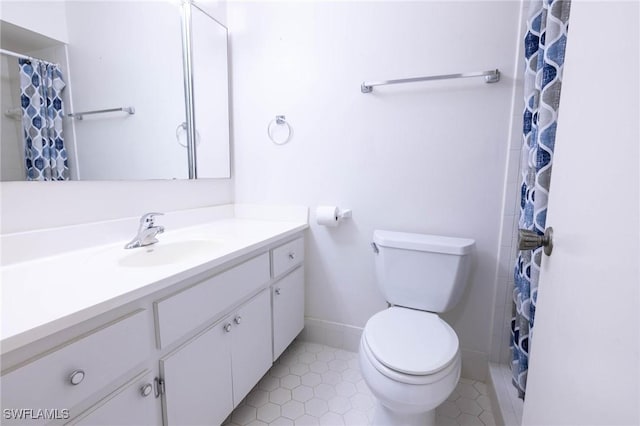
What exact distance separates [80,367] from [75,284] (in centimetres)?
22

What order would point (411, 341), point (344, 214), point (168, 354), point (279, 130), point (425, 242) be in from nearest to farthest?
point (168, 354)
point (411, 341)
point (425, 242)
point (344, 214)
point (279, 130)

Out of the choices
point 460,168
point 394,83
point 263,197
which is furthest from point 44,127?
point 460,168

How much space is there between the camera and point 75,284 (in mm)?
736

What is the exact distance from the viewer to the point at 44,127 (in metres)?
0.99

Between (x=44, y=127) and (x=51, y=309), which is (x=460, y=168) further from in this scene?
(x=44, y=127)

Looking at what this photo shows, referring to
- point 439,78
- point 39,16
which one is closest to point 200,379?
point 39,16

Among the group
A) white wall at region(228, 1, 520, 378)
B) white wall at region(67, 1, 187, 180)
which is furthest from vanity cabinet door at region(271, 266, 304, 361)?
white wall at region(67, 1, 187, 180)

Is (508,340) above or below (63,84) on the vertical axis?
below

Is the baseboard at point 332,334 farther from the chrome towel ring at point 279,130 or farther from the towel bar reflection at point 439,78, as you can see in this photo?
the towel bar reflection at point 439,78

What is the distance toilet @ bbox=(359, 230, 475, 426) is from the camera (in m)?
0.95

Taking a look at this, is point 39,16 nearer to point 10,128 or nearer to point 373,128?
point 10,128

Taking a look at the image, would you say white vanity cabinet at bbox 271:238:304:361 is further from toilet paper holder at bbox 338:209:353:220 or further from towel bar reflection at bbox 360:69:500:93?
towel bar reflection at bbox 360:69:500:93

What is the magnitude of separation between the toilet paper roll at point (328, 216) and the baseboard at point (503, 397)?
107 cm

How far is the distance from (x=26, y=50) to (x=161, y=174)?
0.62m
